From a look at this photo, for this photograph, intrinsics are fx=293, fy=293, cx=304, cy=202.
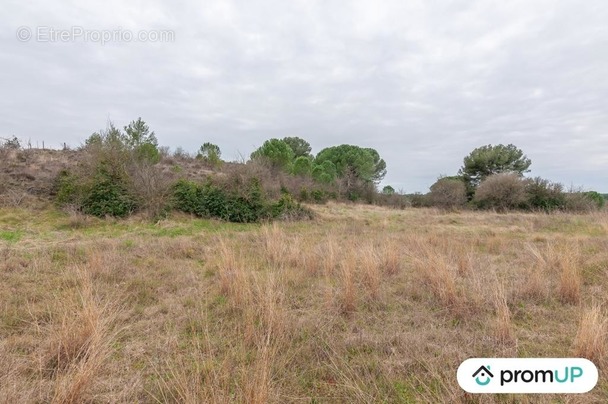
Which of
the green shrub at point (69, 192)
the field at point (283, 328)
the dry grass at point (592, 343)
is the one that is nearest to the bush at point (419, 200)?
the field at point (283, 328)

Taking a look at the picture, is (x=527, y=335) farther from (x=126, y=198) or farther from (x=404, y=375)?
(x=126, y=198)

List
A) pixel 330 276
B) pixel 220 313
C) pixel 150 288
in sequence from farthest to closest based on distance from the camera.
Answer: pixel 330 276, pixel 150 288, pixel 220 313

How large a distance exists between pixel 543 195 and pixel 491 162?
931cm

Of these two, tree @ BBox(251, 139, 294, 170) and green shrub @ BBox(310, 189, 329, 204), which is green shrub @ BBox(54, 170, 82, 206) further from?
green shrub @ BBox(310, 189, 329, 204)

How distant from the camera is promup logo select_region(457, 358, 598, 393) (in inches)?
74.0

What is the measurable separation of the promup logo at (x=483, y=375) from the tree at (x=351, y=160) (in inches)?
1372

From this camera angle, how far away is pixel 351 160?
3950 centimetres

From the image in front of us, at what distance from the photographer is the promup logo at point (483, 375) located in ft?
6.18

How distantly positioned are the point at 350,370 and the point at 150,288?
3291 millimetres

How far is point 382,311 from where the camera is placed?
358 cm

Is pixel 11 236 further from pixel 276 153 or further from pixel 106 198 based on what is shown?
pixel 276 153

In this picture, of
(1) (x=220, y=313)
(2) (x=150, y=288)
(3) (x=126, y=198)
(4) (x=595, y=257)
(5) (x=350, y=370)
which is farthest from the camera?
(3) (x=126, y=198)

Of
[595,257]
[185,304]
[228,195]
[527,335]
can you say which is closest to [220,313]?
[185,304]

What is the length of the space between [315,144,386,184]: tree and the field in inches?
1279
